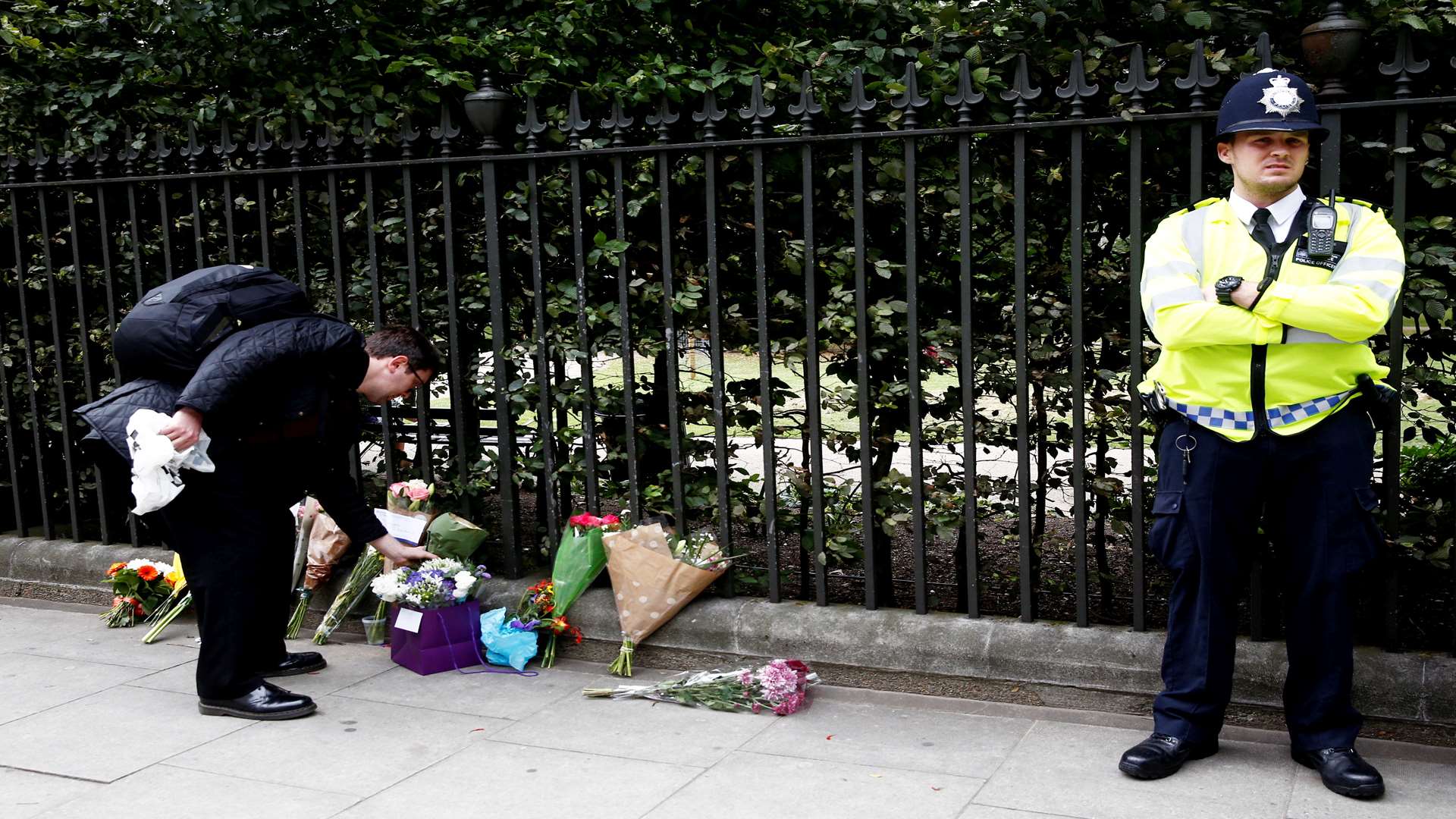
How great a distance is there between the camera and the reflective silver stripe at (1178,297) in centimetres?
350

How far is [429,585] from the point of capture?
4.75 m

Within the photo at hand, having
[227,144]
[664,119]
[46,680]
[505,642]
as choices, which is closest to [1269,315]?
[664,119]

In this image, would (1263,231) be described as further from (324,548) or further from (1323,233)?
(324,548)

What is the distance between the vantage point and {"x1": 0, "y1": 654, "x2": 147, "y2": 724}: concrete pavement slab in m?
4.60

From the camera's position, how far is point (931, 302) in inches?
191

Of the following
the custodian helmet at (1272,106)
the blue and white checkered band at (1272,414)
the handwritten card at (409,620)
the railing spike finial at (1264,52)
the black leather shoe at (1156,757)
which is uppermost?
the railing spike finial at (1264,52)

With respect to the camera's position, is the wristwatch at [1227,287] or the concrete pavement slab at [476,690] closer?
the wristwatch at [1227,287]

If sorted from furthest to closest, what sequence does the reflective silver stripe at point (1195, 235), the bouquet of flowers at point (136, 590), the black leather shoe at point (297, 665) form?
the bouquet of flowers at point (136, 590), the black leather shoe at point (297, 665), the reflective silver stripe at point (1195, 235)

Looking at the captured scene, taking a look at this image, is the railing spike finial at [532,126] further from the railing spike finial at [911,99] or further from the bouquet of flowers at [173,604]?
the bouquet of flowers at [173,604]

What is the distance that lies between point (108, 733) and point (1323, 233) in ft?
13.0

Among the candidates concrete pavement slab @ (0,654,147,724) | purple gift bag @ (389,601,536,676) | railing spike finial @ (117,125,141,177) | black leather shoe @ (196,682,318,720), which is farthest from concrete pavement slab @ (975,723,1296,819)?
railing spike finial @ (117,125,141,177)

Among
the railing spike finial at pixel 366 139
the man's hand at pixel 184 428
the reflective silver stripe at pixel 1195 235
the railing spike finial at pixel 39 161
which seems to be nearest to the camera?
the reflective silver stripe at pixel 1195 235

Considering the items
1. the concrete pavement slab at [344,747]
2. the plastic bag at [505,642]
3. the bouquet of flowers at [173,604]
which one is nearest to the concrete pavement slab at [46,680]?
the bouquet of flowers at [173,604]

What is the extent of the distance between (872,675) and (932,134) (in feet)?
5.99
